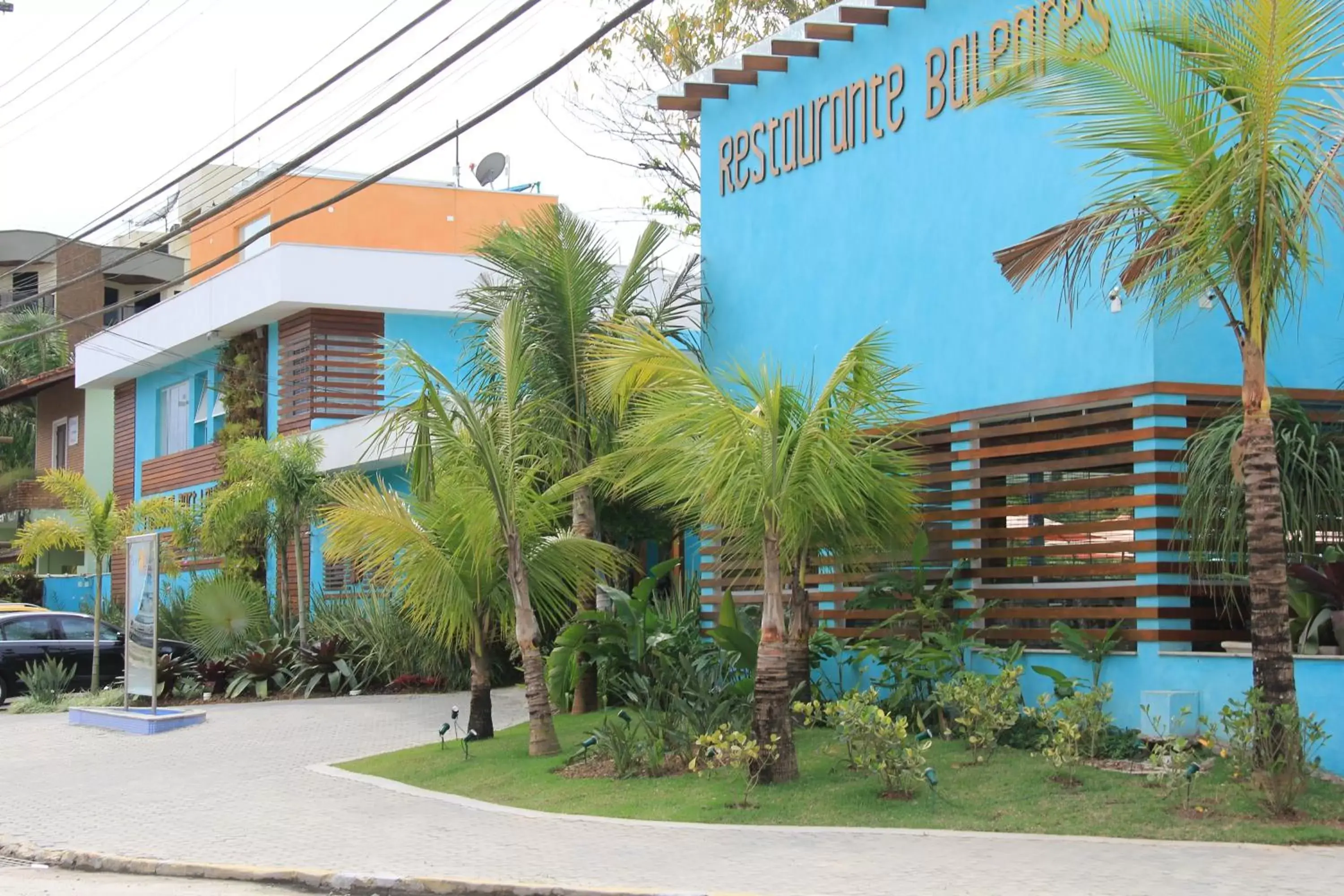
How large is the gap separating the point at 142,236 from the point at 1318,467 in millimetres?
52280

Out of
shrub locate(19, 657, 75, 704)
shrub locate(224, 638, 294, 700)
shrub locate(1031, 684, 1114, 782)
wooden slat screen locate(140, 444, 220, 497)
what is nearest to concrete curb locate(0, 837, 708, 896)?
shrub locate(1031, 684, 1114, 782)

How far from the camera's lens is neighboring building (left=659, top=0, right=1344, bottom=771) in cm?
1270

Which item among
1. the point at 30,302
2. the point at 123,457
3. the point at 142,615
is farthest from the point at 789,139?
the point at 30,302

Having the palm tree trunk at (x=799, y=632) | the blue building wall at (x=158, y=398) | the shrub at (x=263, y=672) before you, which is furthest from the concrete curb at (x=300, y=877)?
the blue building wall at (x=158, y=398)

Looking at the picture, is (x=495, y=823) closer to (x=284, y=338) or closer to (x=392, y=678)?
(x=392, y=678)

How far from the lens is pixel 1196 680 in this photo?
12.2 metres

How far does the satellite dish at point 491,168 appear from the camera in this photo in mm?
36062

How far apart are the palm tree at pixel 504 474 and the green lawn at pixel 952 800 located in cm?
111

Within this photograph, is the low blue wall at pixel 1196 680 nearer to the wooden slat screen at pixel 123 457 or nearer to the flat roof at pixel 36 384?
the wooden slat screen at pixel 123 457

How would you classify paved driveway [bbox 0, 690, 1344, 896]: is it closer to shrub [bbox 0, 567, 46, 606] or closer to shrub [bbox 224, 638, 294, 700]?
shrub [bbox 224, 638, 294, 700]

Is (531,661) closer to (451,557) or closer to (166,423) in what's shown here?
(451,557)

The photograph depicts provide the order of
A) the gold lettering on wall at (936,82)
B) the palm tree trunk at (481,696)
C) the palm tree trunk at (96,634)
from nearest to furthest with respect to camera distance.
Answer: the palm tree trunk at (481,696)
the gold lettering on wall at (936,82)
the palm tree trunk at (96,634)

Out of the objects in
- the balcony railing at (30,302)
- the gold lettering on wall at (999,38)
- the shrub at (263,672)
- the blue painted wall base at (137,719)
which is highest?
the balcony railing at (30,302)

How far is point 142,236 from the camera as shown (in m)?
56.9
